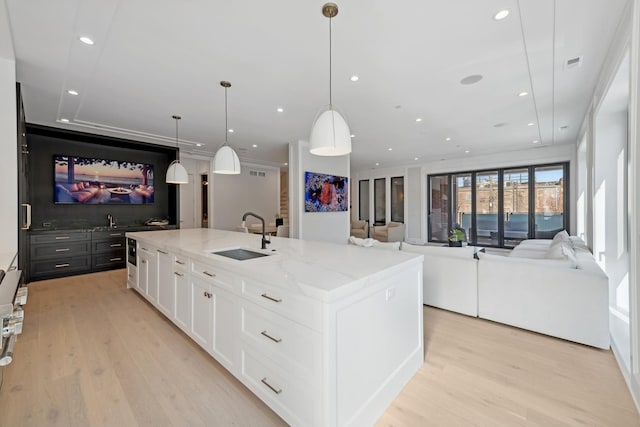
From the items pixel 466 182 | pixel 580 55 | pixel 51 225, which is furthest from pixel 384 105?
pixel 51 225

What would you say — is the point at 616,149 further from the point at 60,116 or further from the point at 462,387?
the point at 60,116

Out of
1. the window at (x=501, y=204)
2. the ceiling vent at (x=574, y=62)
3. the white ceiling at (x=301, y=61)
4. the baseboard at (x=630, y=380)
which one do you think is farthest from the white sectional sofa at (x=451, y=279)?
the window at (x=501, y=204)

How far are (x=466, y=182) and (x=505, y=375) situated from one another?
24.6 feet

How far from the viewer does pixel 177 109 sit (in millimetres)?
4059

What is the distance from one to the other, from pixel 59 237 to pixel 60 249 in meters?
0.21

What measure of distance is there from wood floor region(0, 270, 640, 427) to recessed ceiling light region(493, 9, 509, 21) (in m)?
2.76

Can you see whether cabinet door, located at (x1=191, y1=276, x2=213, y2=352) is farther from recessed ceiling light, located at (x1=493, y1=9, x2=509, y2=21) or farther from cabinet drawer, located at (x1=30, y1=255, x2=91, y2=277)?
cabinet drawer, located at (x1=30, y1=255, x2=91, y2=277)

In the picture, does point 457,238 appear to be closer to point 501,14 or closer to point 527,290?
point 527,290

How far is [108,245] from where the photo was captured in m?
5.20

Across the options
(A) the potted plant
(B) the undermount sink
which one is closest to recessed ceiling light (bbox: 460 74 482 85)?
(A) the potted plant

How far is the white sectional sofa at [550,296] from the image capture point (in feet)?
7.80

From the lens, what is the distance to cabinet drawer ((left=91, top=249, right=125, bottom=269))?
5062 mm

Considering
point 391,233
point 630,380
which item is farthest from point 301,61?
point 391,233

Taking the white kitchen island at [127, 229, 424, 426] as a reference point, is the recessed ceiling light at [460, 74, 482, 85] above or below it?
above
